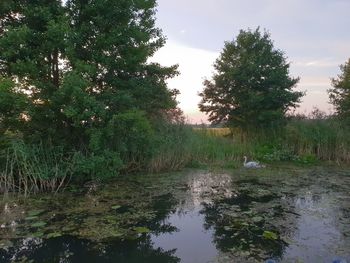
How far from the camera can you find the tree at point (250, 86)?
50.3ft

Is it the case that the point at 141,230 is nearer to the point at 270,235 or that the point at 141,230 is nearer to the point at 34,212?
the point at 270,235

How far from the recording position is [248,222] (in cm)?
575

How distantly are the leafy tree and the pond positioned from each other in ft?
4.69

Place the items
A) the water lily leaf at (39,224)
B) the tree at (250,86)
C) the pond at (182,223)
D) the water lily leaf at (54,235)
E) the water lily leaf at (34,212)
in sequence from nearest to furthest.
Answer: the pond at (182,223)
the water lily leaf at (54,235)
the water lily leaf at (39,224)
the water lily leaf at (34,212)
the tree at (250,86)

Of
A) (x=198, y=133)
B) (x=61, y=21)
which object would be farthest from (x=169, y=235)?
(x=198, y=133)

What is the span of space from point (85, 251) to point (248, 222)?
8.71ft

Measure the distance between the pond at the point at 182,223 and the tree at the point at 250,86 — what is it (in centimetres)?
668

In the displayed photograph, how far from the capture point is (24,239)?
5.04 m

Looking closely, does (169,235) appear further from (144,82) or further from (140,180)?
(144,82)

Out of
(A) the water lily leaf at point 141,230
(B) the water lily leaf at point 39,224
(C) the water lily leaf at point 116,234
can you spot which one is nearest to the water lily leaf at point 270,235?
(A) the water lily leaf at point 141,230

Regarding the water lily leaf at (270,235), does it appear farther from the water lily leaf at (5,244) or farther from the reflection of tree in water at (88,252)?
the water lily leaf at (5,244)

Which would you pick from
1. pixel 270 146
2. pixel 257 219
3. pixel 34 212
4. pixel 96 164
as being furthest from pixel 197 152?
pixel 34 212

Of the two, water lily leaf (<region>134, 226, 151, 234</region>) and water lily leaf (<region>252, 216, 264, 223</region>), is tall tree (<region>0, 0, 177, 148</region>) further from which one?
water lily leaf (<region>252, 216, 264, 223</region>)

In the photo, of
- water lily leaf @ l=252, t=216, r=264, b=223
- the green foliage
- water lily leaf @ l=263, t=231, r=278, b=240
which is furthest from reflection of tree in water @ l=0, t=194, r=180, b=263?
the green foliage
